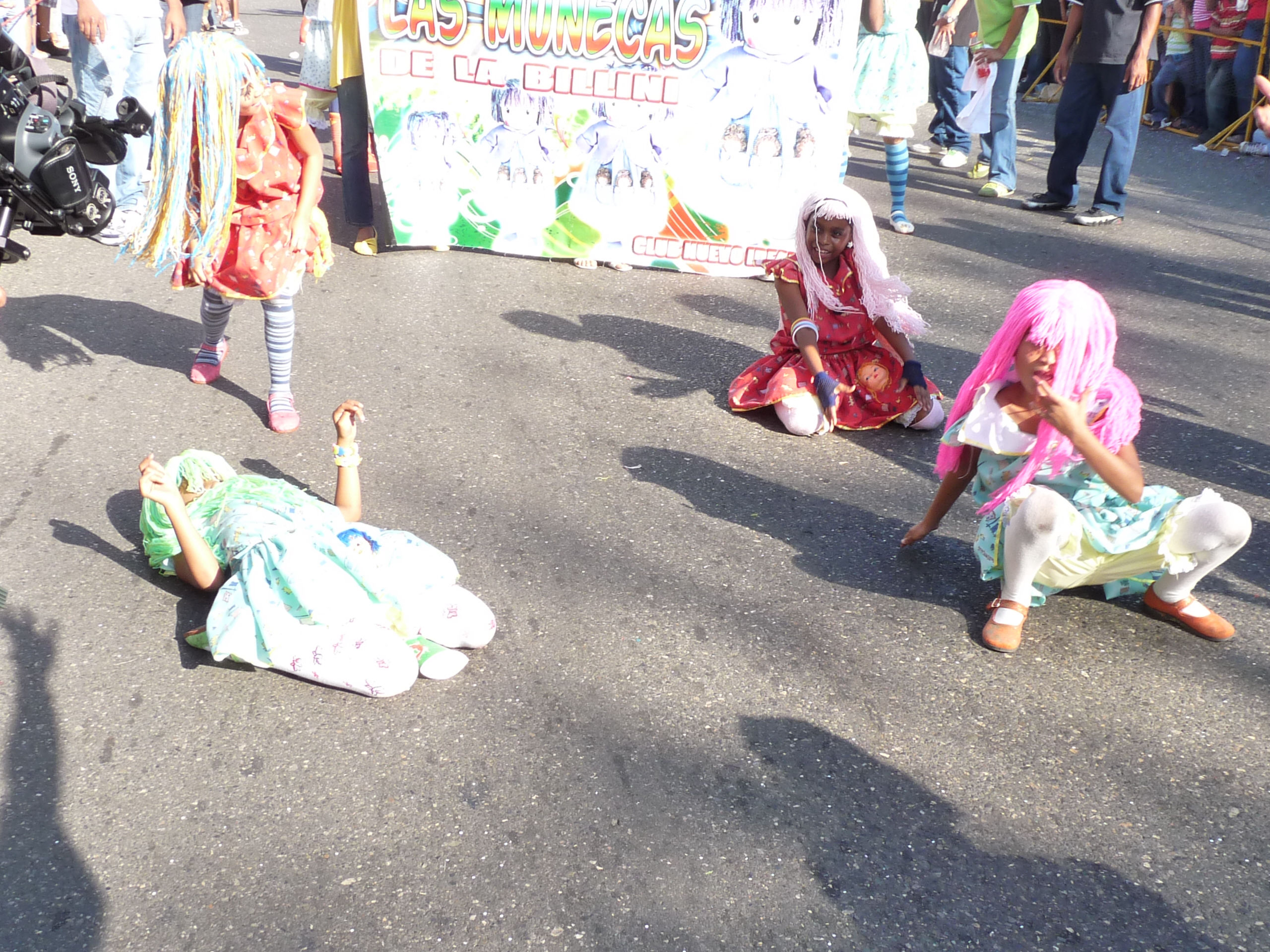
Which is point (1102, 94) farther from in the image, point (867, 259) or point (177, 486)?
point (177, 486)

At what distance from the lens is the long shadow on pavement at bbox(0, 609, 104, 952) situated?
225 cm

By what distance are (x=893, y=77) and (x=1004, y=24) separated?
1.75m

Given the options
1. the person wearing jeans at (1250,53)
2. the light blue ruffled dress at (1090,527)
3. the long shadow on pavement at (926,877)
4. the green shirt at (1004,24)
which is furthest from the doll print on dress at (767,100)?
the person wearing jeans at (1250,53)

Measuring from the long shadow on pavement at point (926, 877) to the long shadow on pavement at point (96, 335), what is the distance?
2.92 meters

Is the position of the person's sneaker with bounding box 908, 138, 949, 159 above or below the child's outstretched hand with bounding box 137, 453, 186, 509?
above

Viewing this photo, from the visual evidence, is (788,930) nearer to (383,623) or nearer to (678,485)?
(383,623)

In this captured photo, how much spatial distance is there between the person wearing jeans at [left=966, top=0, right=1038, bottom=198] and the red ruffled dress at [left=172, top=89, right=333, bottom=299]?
18.4 feet

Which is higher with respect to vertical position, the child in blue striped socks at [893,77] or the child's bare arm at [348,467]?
the child in blue striped socks at [893,77]

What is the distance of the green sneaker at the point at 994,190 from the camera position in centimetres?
830

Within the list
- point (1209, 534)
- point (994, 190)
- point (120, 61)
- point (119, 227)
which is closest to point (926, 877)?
point (1209, 534)

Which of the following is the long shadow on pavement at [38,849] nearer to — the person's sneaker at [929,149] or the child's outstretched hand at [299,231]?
the child's outstretched hand at [299,231]

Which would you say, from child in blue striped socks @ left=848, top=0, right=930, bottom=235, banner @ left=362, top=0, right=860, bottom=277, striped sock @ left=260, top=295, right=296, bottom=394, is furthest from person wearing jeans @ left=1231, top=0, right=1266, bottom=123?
striped sock @ left=260, top=295, right=296, bottom=394

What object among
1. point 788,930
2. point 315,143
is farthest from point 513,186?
point 788,930

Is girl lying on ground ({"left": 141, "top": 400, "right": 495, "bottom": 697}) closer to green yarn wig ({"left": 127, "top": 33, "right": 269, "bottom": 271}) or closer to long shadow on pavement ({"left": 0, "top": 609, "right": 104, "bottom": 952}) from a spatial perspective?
long shadow on pavement ({"left": 0, "top": 609, "right": 104, "bottom": 952})
